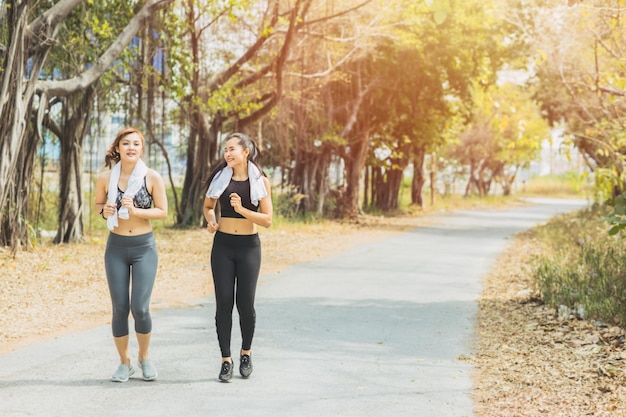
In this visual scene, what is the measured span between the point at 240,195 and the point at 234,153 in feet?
0.96

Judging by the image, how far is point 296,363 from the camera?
7.16 meters

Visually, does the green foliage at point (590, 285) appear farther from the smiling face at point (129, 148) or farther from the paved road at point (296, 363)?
the smiling face at point (129, 148)

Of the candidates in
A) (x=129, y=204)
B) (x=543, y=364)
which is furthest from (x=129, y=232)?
(x=543, y=364)

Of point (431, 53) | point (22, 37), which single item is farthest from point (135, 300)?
point (431, 53)

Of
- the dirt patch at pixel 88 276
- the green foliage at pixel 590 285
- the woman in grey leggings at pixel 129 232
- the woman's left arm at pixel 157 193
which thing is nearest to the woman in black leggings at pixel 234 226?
the woman's left arm at pixel 157 193

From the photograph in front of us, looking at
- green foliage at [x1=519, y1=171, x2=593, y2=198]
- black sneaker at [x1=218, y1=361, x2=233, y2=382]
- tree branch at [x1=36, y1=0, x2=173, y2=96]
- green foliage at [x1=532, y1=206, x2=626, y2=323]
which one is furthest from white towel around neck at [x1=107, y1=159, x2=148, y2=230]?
green foliage at [x1=519, y1=171, x2=593, y2=198]

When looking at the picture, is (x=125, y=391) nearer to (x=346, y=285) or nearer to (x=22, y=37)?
(x=346, y=285)

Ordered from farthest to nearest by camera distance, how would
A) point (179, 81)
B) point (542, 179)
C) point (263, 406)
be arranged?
point (542, 179), point (179, 81), point (263, 406)

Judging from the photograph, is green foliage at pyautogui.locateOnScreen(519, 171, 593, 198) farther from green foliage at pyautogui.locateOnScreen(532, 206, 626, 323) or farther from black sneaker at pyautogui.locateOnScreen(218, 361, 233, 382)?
black sneaker at pyautogui.locateOnScreen(218, 361, 233, 382)

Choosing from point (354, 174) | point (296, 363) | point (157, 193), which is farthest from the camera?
point (354, 174)

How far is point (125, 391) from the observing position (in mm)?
6004

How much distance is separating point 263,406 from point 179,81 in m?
14.2

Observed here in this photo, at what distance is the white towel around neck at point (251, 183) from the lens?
631 centimetres

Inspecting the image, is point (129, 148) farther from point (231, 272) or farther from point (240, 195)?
point (231, 272)
